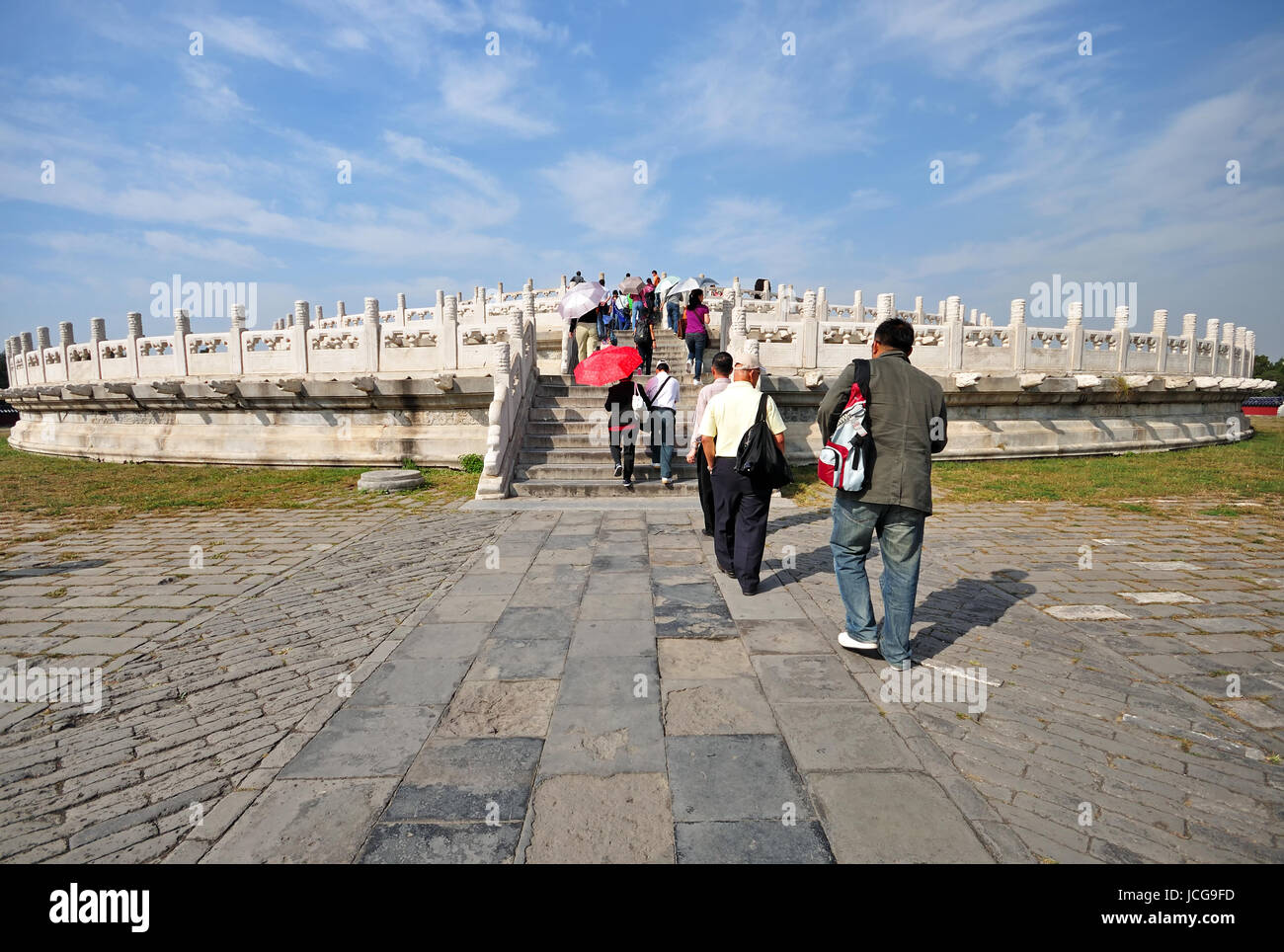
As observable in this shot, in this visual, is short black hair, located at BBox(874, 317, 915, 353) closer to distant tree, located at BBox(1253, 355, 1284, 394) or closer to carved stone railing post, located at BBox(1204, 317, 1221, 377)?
carved stone railing post, located at BBox(1204, 317, 1221, 377)

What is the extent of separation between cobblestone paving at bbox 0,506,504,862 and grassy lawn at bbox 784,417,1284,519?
6316mm

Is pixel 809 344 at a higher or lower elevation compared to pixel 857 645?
higher

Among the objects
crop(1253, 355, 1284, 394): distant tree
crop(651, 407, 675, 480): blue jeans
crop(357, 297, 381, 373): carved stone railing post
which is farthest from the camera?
crop(1253, 355, 1284, 394): distant tree

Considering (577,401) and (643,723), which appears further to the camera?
(577,401)

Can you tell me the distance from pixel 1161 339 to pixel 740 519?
1747 centimetres

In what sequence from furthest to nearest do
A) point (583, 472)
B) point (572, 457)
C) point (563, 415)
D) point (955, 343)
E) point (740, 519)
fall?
point (955, 343)
point (563, 415)
point (572, 457)
point (583, 472)
point (740, 519)

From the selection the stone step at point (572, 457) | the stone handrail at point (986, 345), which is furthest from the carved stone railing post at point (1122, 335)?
the stone step at point (572, 457)

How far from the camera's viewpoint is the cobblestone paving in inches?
99.0

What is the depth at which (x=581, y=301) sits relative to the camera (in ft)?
41.8

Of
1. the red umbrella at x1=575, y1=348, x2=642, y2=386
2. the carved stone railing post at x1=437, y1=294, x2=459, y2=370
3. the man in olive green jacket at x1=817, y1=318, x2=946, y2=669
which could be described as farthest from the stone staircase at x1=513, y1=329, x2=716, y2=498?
the man in olive green jacket at x1=817, y1=318, x2=946, y2=669

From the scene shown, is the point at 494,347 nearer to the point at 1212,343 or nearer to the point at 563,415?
the point at 563,415

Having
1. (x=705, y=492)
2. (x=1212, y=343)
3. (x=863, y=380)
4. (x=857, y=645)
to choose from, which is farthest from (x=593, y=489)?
(x=1212, y=343)

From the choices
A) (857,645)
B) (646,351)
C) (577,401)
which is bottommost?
(857,645)

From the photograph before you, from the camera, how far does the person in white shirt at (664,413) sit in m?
9.12
